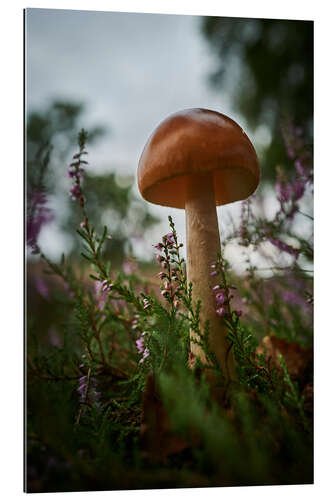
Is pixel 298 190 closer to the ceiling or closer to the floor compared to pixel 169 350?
closer to the ceiling

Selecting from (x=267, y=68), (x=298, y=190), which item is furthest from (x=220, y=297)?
(x=267, y=68)

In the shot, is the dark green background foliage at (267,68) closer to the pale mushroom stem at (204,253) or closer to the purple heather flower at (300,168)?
the purple heather flower at (300,168)

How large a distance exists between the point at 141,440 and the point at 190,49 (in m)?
1.47

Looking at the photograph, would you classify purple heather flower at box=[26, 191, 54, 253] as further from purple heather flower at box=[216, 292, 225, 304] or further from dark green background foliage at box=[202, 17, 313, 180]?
dark green background foliage at box=[202, 17, 313, 180]

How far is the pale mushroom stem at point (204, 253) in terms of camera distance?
1006 mm

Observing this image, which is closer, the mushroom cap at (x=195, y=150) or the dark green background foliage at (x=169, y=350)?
the dark green background foliage at (x=169, y=350)

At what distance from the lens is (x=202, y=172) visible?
3.24 feet

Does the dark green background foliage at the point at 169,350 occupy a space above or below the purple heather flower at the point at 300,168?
below

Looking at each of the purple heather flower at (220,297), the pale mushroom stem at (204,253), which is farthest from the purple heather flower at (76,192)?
the purple heather flower at (220,297)

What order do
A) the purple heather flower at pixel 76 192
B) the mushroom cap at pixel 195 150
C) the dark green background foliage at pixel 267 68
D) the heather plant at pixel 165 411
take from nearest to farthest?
1. the heather plant at pixel 165 411
2. the mushroom cap at pixel 195 150
3. the purple heather flower at pixel 76 192
4. the dark green background foliage at pixel 267 68

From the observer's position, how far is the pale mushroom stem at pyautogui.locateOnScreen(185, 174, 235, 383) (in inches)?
39.6

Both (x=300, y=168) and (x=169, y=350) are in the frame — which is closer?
(x=169, y=350)

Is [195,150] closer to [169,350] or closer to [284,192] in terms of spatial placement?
[169,350]

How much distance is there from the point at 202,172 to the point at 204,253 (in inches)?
8.8
